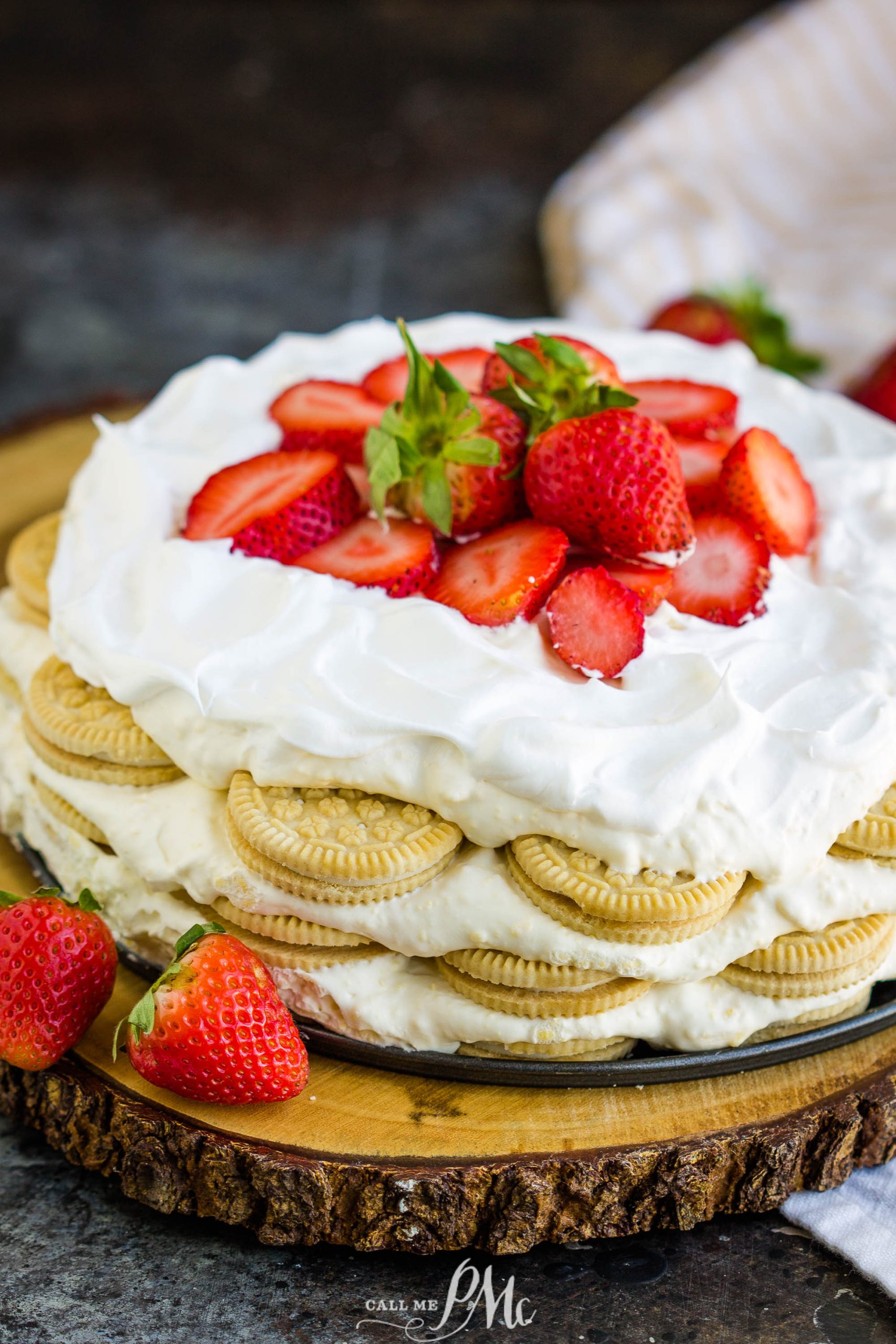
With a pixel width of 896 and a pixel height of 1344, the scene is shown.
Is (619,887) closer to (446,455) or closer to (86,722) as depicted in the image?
(446,455)

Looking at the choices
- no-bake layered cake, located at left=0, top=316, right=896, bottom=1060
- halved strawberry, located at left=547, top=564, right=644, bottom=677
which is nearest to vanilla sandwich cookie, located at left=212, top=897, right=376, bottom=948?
no-bake layered cake, located at left=0, top=316, right=896, bottom=1060

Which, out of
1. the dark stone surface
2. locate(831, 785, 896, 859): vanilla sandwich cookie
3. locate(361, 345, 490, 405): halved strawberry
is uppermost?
locate(361, 345, 490, 405): halved strawberry

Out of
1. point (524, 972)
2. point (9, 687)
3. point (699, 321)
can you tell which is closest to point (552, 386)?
point (524, 972)

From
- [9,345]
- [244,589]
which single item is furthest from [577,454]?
[9,345]

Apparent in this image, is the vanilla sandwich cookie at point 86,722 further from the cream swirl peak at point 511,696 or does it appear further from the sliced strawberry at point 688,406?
the sliced strawberry at point 688,406

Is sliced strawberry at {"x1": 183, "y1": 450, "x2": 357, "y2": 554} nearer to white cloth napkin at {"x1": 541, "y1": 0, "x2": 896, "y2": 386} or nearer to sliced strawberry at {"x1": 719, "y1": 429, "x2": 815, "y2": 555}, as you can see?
sliced strawberry at {"x1": 719, "y1": 429, "x2": 815, "y2": 555}

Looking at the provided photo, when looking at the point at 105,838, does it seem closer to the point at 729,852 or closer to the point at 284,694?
the point at 284,694
